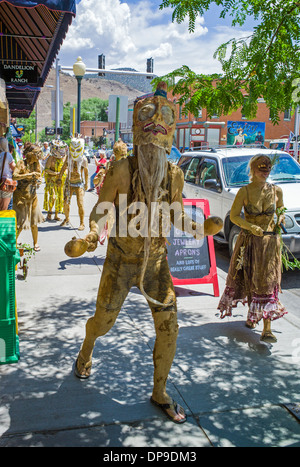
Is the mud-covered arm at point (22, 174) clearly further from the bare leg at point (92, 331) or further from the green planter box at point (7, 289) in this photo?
the green planter box at point (7, 289)

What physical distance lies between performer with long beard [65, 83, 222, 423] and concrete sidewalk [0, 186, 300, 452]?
0.84ft

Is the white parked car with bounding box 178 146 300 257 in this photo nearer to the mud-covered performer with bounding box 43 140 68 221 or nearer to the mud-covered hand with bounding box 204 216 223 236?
the mud-covered performer with bounding box 43 140 68 221

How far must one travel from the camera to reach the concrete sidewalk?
9.46 ft

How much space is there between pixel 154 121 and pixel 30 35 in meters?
6.09

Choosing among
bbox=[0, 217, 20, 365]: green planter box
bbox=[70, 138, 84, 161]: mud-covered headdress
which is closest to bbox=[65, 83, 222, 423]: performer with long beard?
bbox=[0, 217, 20, 365]: green planter box

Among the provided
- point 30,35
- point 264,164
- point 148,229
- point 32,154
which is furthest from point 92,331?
point 30,35

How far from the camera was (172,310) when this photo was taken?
309 cm

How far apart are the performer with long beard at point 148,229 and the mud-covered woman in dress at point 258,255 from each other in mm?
1454

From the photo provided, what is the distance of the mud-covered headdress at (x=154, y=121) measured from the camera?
2.99 m

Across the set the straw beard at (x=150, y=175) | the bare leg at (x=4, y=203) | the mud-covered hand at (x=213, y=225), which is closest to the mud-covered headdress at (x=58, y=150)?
the bare leg at (x=4, y=203)

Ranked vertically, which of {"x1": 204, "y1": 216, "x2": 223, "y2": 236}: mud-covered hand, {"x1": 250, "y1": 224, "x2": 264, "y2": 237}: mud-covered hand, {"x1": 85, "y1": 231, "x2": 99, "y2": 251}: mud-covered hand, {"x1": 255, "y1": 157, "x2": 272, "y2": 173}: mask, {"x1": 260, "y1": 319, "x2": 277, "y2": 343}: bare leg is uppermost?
{"x1": 255, "y1": 157, "x2": 272, "y2": 173}: mask

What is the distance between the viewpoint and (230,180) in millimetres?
8109
